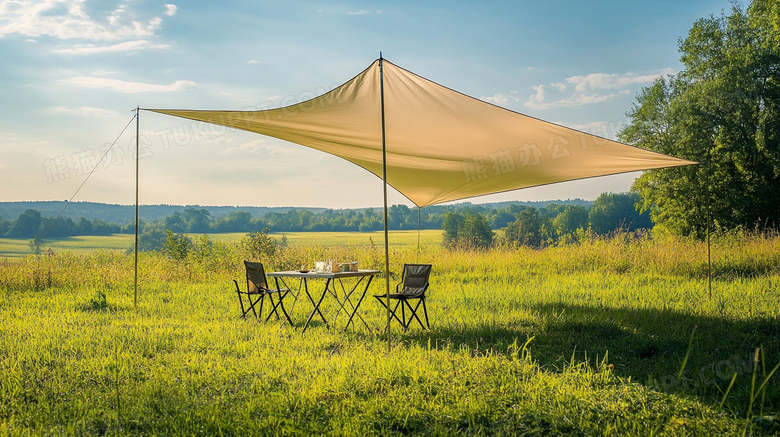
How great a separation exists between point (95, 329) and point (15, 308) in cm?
200

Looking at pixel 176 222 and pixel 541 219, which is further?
pixel 541 219

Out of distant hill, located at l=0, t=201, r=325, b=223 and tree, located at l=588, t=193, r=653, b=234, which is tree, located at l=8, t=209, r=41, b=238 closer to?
distant hill, located at l=0, t=201, r=325, b=223

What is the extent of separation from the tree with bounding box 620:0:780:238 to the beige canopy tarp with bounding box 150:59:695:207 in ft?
42.5

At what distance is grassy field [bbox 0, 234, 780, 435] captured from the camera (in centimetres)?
255

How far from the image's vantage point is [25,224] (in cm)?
2630

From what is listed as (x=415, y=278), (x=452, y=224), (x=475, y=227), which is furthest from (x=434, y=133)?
(x=452, y=224)

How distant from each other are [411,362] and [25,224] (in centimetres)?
3031

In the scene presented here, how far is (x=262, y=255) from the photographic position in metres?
10.2

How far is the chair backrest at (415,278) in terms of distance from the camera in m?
4.99

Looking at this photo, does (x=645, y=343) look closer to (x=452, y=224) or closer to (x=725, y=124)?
(x=725, y=124)

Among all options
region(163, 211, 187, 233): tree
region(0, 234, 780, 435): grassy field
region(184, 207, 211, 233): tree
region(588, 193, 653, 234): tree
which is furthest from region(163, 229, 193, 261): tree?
region(588, 193, 653, 234): tree

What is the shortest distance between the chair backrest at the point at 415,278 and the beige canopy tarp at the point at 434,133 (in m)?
1.21

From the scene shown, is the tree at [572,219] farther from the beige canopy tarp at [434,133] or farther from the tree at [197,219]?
the beige canopy tarp at [434,133]

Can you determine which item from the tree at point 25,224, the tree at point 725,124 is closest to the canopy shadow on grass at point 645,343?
the tree at point 725,124
